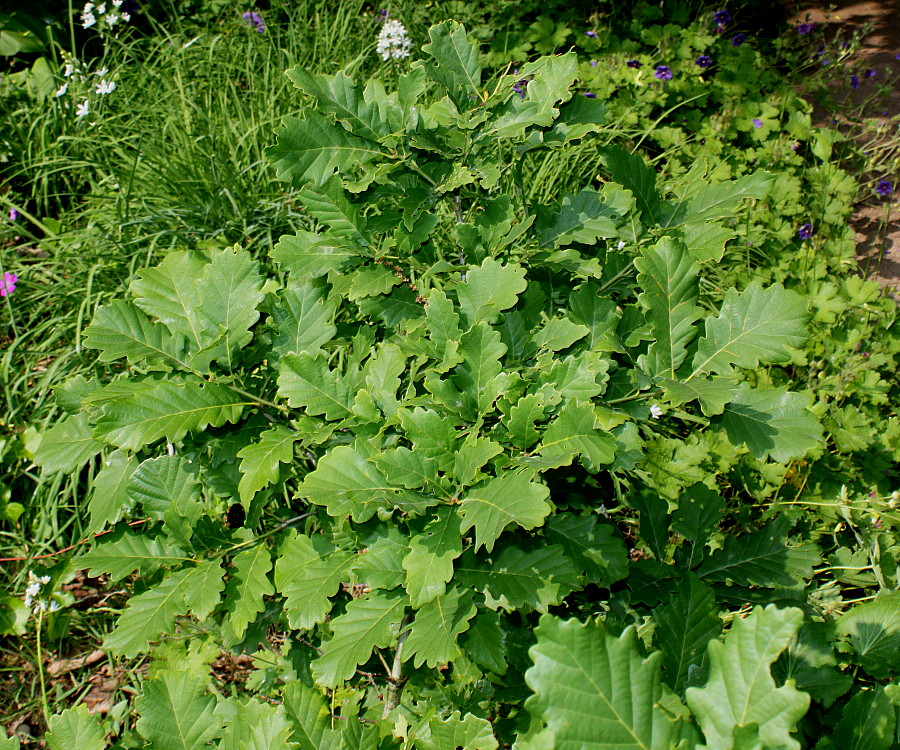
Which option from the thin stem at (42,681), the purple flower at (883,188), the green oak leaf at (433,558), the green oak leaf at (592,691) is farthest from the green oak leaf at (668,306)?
the purple flower at (883,188)

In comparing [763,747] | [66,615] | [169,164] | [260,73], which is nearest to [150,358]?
[763,747]

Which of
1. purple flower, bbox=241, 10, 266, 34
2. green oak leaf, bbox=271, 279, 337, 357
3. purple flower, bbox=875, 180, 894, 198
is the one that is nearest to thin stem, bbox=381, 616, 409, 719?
green oak leaf, bbox=271, 279, 337, 357

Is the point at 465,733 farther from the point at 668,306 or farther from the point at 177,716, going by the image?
the point at 668,306

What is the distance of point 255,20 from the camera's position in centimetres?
427

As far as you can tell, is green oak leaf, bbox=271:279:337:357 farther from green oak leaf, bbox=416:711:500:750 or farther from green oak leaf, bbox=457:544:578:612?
green oak leaf, bbox=416:711:500:750

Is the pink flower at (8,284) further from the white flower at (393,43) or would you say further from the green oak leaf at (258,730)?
the green oak leaf at (258,730)

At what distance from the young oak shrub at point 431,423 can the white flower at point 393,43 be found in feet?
8.92

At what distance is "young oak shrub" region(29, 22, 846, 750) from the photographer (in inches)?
37.2

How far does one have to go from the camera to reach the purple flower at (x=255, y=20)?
4.11m

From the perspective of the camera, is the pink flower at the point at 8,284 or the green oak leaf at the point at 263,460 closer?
the green oak leaf at the point at 263,460

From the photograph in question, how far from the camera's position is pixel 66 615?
230cm

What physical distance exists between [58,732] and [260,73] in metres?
3.85

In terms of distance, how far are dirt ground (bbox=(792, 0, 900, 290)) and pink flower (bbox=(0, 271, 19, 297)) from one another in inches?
156

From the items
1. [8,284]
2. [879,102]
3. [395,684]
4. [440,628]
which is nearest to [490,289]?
[440,628]
